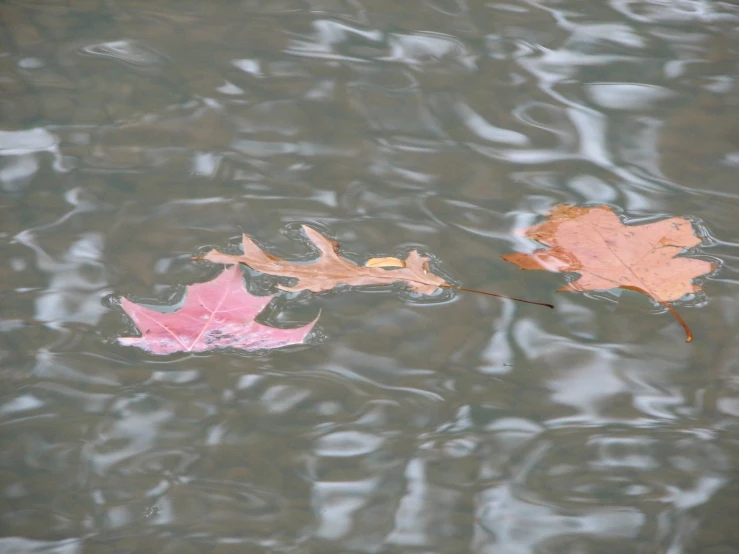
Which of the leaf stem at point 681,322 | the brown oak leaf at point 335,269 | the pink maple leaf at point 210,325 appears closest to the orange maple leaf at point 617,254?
the leaf stem at point 681,322

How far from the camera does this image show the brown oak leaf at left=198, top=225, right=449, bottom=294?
166 centimetres

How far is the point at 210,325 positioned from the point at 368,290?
1.12 feet

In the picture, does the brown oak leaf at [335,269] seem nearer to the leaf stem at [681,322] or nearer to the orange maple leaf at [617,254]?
the orange maple leaf at [617,254]

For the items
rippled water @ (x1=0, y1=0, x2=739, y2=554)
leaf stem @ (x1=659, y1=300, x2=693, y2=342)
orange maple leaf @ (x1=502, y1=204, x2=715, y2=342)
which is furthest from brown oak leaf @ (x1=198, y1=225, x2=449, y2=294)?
leaf stem @ (x1=659, y1=300, x2=693, y2=342)

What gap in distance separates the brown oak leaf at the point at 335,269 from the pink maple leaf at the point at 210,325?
8 centimetres

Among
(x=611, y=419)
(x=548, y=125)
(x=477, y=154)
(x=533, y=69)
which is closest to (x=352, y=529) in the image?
(x=611, y=419)

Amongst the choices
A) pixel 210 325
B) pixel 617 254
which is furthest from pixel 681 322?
pixel 210 325

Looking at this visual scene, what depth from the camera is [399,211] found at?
A: 1.83 m

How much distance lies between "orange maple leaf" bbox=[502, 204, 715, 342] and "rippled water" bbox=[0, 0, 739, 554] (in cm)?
4

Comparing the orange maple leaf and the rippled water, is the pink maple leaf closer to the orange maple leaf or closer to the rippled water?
the rippled water

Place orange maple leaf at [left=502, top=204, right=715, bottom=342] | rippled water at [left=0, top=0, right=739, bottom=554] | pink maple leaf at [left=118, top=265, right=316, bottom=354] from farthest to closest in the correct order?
orange maple leaf at [left=502, top=204, right=715, bottom=342] → pink maple leaf at [left=118, top=265, right=316, bottom=354] → rippled water at [left=0, top=0, right=739, bottom=554]

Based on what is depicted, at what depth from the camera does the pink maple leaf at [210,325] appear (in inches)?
60.3

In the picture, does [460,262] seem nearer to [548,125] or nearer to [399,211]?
[399,211]

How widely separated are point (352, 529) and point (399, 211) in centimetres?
80
